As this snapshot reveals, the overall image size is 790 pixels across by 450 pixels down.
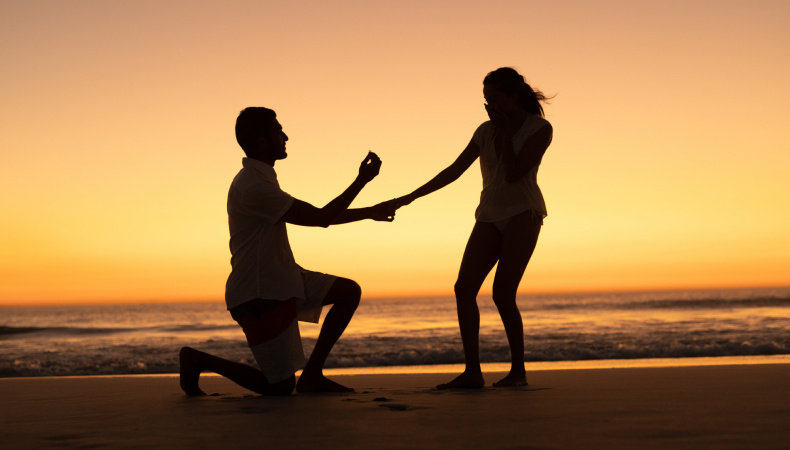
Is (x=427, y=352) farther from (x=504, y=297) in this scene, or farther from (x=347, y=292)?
(x=347, y=292)

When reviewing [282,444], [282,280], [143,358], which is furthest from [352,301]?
[143,358]

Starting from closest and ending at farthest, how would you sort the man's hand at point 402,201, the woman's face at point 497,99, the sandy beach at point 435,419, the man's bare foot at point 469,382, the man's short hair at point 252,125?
the sandy beach at point 435,419 < the man's short hair at point 252,125 < the man's bare foot at point 469,382 < the woman's face at point 497,99 < the man's hand at point 402,201

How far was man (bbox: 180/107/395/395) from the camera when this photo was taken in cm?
406

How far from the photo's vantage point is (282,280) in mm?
4059

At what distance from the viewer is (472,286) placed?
4613mm

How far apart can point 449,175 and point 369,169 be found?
889 mm

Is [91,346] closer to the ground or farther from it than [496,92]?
closer to the ground

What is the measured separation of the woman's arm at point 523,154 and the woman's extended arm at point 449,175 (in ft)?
1.30

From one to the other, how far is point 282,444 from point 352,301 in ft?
5.99

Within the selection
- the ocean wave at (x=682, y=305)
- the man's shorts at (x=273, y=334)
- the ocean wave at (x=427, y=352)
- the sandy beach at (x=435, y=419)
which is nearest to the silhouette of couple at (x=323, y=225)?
the man's shorts at (x=273, y=334)

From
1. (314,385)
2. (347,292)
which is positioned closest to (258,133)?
(347,292)

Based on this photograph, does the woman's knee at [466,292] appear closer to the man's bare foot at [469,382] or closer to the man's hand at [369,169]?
the man's bare foot at [469,382]

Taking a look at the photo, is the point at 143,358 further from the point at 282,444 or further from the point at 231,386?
the point at 282,444

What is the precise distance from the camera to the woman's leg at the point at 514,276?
448 centimetres
